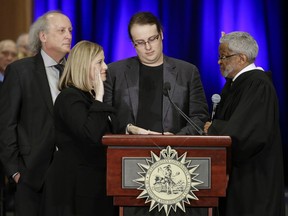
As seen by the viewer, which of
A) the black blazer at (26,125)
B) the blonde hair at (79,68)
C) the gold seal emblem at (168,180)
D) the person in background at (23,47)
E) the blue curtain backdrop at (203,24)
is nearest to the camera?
the gold seal emblem at (168,180)

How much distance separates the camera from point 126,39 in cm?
799

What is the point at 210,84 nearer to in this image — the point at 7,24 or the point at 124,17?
the point at 124,17

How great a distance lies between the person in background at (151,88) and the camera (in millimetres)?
4340

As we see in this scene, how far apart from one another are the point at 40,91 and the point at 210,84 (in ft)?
12.4

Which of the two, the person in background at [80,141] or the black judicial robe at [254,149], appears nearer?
the person in background at [80,141]

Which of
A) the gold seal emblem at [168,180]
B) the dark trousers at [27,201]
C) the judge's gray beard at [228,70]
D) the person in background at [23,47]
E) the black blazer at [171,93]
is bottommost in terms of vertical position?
the dark trousers at [27,201]

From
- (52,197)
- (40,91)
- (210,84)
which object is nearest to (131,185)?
(52,197)

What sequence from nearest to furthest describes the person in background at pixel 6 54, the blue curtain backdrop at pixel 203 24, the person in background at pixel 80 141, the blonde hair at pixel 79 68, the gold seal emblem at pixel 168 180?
1. the gold seal emblem at pixel 168 180
2. the person in background at pixel 80 141
3. the blonde hair at pixel 79 68
4. the person in background at pixel 6 54
5. the blue curtain backdrop at pixel 203 24

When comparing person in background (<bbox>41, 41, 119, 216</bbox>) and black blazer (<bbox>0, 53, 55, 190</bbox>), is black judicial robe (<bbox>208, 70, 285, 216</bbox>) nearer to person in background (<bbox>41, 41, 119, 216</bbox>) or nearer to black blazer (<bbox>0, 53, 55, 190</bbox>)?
person in background (<bbox>41, 41, 119, 216</bbox>)

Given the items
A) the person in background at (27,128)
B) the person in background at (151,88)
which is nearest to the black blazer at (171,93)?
the person in background at (151,88)

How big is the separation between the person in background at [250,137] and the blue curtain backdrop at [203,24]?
367 centimetres

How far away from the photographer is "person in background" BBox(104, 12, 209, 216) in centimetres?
434

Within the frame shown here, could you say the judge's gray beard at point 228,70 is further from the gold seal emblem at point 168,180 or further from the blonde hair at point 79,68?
the gold seal emblem at point 168,180

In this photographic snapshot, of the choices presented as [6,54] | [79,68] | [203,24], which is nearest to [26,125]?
[79,68]
